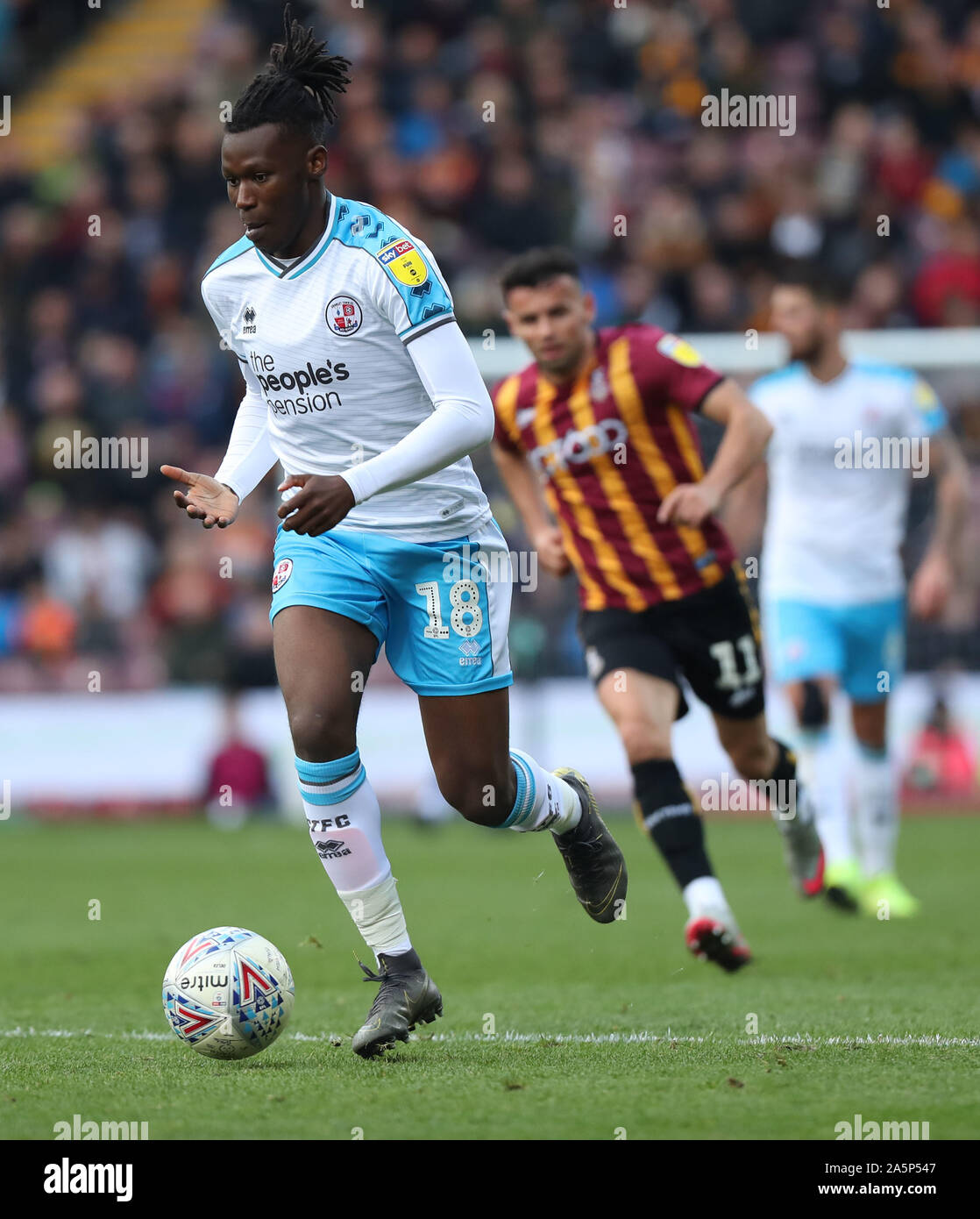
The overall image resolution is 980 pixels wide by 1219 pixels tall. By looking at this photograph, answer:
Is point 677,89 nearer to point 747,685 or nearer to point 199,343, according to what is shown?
point 199,343

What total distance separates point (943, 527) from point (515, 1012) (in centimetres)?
413

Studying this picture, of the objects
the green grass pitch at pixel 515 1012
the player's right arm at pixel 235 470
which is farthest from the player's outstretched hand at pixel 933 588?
the player's right arm at pixel 235 470

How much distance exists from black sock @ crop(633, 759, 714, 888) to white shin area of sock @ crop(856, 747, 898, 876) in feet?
8.14

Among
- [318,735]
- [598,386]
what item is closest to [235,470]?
[318,735]

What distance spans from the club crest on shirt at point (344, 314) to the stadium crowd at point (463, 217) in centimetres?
902

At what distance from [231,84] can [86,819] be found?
26.0ft

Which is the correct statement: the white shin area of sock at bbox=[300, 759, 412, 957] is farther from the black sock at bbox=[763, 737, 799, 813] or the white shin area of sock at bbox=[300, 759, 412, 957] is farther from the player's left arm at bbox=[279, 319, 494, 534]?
the black sock at bbox=[763, 737, 799, 813]

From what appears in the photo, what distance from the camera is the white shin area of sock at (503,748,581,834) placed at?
538 centimetres

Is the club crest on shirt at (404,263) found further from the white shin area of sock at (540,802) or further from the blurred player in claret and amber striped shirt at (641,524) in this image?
the blurred player in claret and amber striped shirt at (641,524)

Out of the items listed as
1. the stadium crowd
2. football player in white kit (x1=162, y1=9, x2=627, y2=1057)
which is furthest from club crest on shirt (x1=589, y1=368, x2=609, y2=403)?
the stadium crowd

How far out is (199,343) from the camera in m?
16.9

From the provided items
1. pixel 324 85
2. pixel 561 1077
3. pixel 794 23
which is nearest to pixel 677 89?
pixel 794 23

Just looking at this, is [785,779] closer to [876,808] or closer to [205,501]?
[876,808]

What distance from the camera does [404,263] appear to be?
4.93 m
